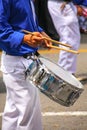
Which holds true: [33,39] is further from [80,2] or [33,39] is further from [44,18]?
[44,18]

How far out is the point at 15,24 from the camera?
3.96 meters

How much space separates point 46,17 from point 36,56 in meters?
A: 7.16

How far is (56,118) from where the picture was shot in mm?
5512

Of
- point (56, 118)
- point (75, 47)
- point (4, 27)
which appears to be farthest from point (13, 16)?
point (75, 47)

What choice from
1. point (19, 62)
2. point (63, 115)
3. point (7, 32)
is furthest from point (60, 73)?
point (63, 115)

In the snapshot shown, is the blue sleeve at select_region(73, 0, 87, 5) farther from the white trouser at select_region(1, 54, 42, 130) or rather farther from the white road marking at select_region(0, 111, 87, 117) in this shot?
the white trouser at select_region(1, 54, 42, 130)

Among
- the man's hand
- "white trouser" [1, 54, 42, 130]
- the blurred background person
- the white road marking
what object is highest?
the man's hand

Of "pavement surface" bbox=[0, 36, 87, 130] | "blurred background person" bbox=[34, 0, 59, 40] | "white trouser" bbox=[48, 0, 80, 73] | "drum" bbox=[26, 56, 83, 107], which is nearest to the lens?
"drum" bbox=[26, 56, 83, 107]


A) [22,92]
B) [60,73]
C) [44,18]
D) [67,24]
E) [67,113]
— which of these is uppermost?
[60,73]

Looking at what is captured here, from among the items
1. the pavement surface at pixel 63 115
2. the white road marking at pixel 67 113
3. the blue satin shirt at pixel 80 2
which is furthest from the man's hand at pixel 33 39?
the blue satin shirt at pixel 80 2

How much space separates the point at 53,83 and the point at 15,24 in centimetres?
62

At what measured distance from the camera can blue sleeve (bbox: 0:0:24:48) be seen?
12.4 ft

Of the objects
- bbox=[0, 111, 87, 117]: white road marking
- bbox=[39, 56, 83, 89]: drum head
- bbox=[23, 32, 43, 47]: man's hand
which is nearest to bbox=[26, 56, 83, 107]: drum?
bbox=[39, 56, 83, 89]: drum head

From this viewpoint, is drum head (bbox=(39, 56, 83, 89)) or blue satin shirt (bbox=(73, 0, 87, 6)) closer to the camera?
drum head (bbox=(39, 56, 83, 89))
